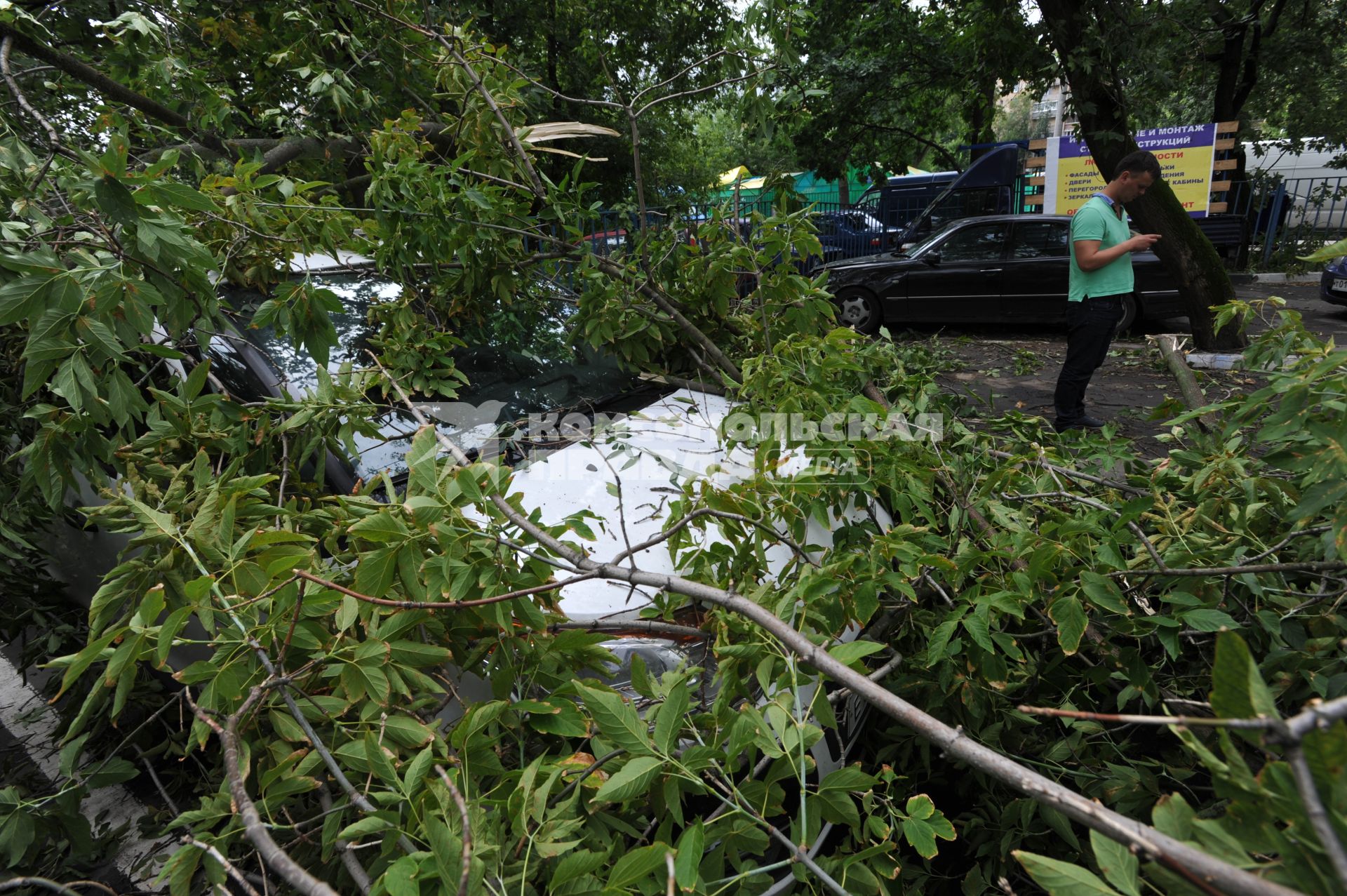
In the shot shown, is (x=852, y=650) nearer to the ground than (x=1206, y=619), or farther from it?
farther from it

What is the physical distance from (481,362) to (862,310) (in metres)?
7.31

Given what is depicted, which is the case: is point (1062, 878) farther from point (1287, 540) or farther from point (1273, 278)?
point (1273, 278)

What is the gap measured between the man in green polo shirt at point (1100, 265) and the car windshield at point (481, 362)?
3122 mm

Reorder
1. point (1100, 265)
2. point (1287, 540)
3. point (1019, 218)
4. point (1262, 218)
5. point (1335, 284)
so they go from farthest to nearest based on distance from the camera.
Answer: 1. point (1262, 218)
2. point (1335, 284)
3. point (1019, 218)
4. point (1100, 265)
5. point (1287, 540)

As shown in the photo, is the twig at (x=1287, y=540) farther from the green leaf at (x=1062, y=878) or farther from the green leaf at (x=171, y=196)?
the green leaf at (x=171, y=196)

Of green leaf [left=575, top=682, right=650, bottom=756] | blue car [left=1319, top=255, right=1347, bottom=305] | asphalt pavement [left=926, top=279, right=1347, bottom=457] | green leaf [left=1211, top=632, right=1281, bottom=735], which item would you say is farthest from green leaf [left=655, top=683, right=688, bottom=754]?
blue car [left=1319, top=255, right=1347, bottom=305]

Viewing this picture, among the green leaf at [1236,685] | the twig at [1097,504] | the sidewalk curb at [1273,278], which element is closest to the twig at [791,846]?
the green leaf at [1236,685]

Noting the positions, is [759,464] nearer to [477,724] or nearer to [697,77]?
[477,724]

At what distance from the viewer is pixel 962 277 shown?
9.12m

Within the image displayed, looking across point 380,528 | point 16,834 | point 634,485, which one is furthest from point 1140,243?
point 16,834

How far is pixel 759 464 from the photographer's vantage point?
188 cm

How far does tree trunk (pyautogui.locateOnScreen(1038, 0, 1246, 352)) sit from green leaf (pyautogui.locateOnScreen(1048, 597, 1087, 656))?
20.0ft

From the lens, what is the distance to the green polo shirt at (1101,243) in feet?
14.9

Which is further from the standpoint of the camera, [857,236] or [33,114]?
[857,236]
